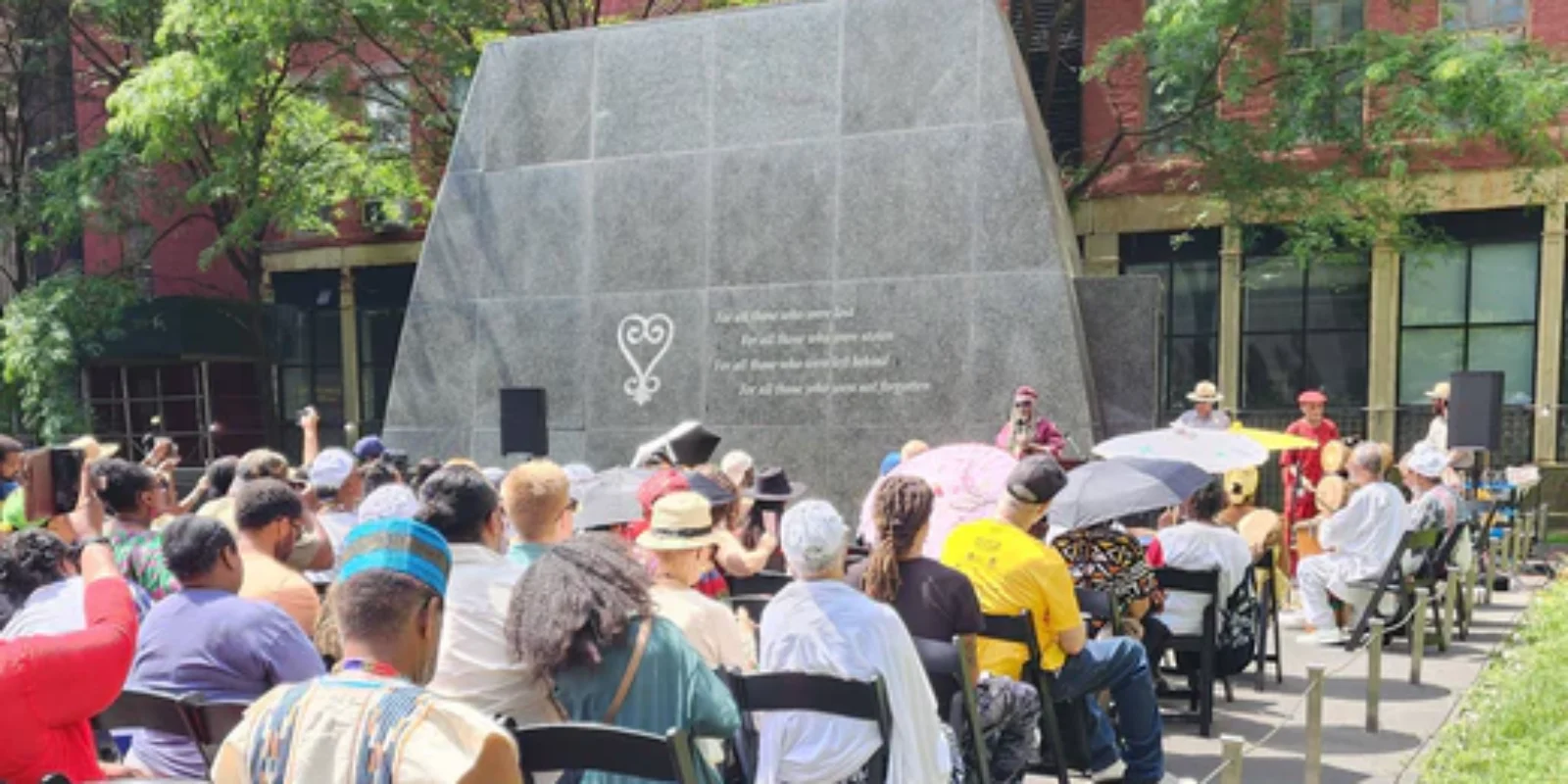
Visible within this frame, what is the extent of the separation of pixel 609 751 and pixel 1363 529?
7.48 m

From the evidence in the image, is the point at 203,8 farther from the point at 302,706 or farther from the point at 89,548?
the point at 302,706

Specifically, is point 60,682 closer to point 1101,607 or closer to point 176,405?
point 1101,607

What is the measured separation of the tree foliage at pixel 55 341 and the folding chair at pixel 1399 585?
20.8m

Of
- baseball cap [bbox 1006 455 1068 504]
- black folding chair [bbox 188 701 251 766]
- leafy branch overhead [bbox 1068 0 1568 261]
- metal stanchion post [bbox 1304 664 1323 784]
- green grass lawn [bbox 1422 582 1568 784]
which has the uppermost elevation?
leafy branch overhead [bbox 1068 0 1568 261]

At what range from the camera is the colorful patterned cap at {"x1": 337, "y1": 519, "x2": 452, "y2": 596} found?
2318 millimetres

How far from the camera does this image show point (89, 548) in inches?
137

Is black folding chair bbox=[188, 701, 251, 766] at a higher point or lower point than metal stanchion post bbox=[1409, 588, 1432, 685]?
higher

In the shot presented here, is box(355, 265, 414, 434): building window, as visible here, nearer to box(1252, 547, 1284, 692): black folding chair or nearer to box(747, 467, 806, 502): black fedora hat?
box(747, 467, 806, 502): black fedora hat

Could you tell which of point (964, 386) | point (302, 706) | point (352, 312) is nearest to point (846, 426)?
point (964, 386)

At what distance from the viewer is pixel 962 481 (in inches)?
278

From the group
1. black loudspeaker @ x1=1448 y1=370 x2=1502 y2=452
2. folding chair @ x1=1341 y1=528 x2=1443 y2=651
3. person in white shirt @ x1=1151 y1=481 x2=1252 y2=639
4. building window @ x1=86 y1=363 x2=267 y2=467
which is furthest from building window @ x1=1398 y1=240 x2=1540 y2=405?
building window @ x1=86 y1=363 x2=267 y2=467

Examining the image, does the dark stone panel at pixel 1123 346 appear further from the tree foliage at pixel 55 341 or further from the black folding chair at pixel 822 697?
the tree foliage at pixel 55 341

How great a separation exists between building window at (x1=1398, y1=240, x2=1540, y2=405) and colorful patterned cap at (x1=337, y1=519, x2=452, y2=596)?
2036cm

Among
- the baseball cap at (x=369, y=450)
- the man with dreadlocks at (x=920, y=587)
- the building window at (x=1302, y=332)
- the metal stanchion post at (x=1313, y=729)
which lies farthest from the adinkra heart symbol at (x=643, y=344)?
the building window at (x=1302, y=332)
